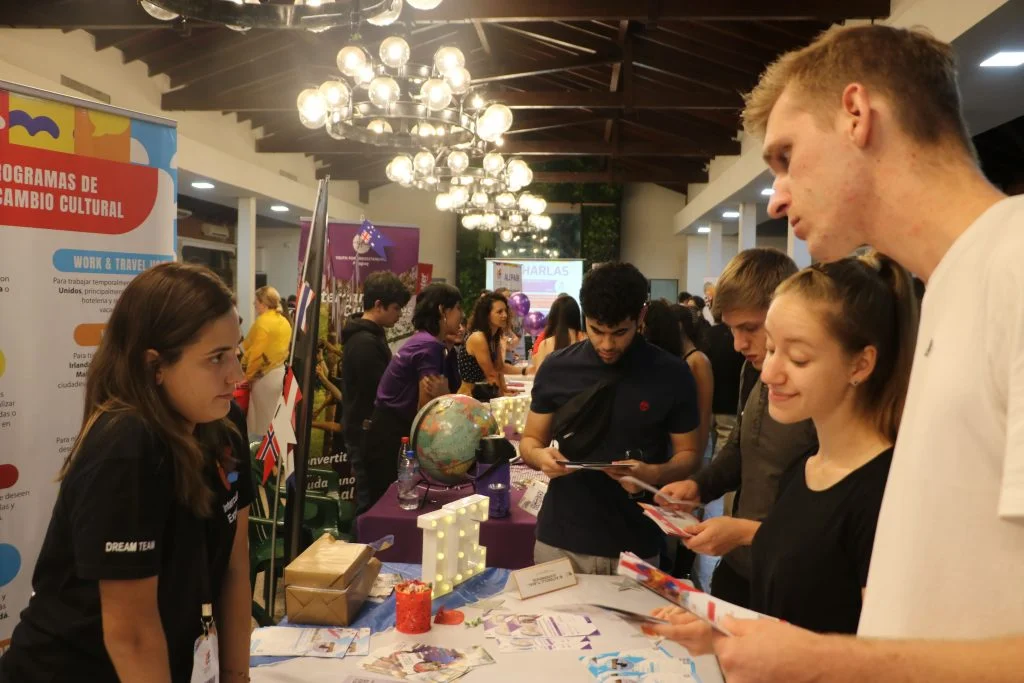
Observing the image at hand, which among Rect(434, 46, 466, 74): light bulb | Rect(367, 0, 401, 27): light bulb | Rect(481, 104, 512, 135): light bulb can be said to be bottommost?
Rect(367, 0, 401, 27): light bulb

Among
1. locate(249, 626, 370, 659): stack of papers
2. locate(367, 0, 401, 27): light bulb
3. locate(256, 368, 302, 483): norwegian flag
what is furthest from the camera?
locate(256, 368, 302, 483): norwegian flag

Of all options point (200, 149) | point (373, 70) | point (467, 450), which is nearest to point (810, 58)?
point (467, 450)

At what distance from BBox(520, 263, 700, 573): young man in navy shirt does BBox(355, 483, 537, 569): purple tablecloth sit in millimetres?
397

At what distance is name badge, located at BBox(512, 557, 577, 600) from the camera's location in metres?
2.21

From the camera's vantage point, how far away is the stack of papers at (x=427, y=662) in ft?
5.74

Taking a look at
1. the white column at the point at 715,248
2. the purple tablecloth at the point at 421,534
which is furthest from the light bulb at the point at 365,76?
the white column at the point at 715,248

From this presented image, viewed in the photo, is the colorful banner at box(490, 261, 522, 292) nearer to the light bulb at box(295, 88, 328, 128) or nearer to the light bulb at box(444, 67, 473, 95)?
the light bulb at box(295, 88, 328, 128)

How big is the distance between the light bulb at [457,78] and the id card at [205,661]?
3304mm

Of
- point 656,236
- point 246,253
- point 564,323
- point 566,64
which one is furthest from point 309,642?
point 656,236

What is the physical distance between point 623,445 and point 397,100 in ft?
8.63

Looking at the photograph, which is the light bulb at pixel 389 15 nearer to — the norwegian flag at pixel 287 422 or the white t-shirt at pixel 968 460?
the norwegian flag at pixel 287 422

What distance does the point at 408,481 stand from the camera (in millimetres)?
2984

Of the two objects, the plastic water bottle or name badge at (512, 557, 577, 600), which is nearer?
name badge at (512, 557, 577, 600)

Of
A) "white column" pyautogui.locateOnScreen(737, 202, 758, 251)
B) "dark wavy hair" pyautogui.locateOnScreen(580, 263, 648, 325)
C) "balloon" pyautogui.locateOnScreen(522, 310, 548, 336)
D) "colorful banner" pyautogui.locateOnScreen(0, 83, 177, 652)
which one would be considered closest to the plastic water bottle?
"dark wavy hair" pyautogui.locateOnScreen(580, 263, 648, 325)
